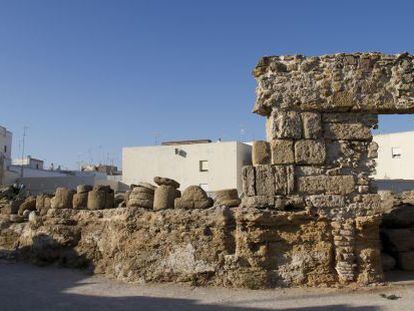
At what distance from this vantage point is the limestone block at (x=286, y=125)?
7961mm

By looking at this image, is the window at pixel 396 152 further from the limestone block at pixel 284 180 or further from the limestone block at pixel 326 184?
the limestone block at pixel 284 180

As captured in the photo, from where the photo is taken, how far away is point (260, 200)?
25.7 feet

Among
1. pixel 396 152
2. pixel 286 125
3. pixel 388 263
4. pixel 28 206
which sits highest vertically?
pixel 396 152

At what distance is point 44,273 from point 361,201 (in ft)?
20.2

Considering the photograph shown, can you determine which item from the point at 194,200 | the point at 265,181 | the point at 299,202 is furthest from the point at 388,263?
the point at 194,200

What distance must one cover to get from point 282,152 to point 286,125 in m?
0.47

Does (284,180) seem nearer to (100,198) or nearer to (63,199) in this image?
(100,198)

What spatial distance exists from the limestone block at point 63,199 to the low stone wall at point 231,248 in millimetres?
1986

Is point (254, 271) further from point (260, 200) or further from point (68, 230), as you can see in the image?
point (68, 230)

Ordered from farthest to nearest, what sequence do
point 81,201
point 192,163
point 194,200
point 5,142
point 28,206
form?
point 5,142 < point 192,163 < point 28,206 < point 81,201 < point 194,200

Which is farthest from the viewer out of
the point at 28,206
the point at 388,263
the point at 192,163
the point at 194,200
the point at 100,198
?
the point at 192,163

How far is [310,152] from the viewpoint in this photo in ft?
26.1

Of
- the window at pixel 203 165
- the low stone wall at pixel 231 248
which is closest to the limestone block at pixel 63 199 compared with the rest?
the low stone wall at pixel 231 248

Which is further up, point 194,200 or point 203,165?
point 203,165
